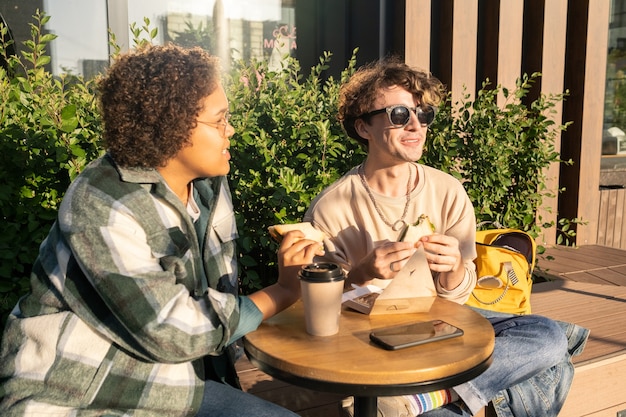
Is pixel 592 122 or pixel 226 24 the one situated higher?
pixel 226 24

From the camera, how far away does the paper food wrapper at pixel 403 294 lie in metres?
1.63

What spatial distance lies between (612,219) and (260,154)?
14.1 ft

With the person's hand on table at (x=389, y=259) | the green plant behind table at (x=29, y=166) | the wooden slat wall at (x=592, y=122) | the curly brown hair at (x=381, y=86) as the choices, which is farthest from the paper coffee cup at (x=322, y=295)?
the wooden slat wall at (x=592, y=122)

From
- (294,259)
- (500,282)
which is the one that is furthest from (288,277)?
(500,282)

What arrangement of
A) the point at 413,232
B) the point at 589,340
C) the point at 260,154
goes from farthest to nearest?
the point at 260,154 → the point at 589,340 → the point at 413,232

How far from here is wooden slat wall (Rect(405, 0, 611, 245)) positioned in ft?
17.1

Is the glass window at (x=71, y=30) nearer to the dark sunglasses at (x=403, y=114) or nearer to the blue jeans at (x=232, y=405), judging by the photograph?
the dark sunglasses at (x=403, y=114)

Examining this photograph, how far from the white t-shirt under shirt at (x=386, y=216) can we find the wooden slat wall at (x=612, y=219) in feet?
14.4

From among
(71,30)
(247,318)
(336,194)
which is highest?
(71,30)

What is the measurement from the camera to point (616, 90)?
710 cm

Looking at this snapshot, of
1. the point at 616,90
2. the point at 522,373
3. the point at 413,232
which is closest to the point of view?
the point at 413,232

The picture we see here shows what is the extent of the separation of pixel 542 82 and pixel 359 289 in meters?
4.42

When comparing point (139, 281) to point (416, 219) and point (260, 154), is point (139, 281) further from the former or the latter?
point (260, 154)

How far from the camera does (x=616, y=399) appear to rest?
2.77 metres
